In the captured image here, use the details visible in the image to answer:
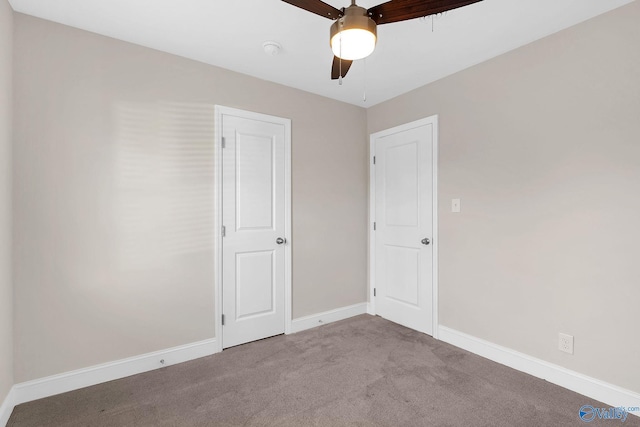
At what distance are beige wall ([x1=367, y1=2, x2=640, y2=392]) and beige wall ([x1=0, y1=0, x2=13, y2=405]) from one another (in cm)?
319

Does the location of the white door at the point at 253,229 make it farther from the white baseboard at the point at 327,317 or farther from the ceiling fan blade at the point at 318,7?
the ceiling fan blade at the point at 318,7

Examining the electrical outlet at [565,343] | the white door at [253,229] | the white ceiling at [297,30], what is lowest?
the electrical outlet at [565,343]

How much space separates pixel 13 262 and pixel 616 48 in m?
4.01

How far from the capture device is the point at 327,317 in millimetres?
3385

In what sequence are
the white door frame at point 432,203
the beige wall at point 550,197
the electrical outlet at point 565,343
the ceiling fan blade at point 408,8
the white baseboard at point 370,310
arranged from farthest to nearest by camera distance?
the white baseboard at point 370,310
the white door frame at point 432,203
the electrical outlet at point 565,343
the beige wall at point 550,197
the ceiling fan blade at point 408,8

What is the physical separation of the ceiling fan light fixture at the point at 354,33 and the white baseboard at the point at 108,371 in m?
2.46

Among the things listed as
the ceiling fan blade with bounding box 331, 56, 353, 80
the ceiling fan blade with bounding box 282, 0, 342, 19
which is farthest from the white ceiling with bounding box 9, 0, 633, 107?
the ceiling fan blade with bounding box 282, 0, 342, 19

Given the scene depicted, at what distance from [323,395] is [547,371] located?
1619 mm

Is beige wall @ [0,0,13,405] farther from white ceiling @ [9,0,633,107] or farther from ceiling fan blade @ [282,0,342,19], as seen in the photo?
ceiling fan blade @ [282,0,342,19]

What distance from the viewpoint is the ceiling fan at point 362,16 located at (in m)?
1.39

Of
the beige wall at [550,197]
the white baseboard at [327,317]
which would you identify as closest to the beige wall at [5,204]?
the white baseboard at [327,317]

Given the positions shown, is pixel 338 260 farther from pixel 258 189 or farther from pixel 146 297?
pixel 146 297

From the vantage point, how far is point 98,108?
2207 mm

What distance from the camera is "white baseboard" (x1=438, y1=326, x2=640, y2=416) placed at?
1.91 meters
